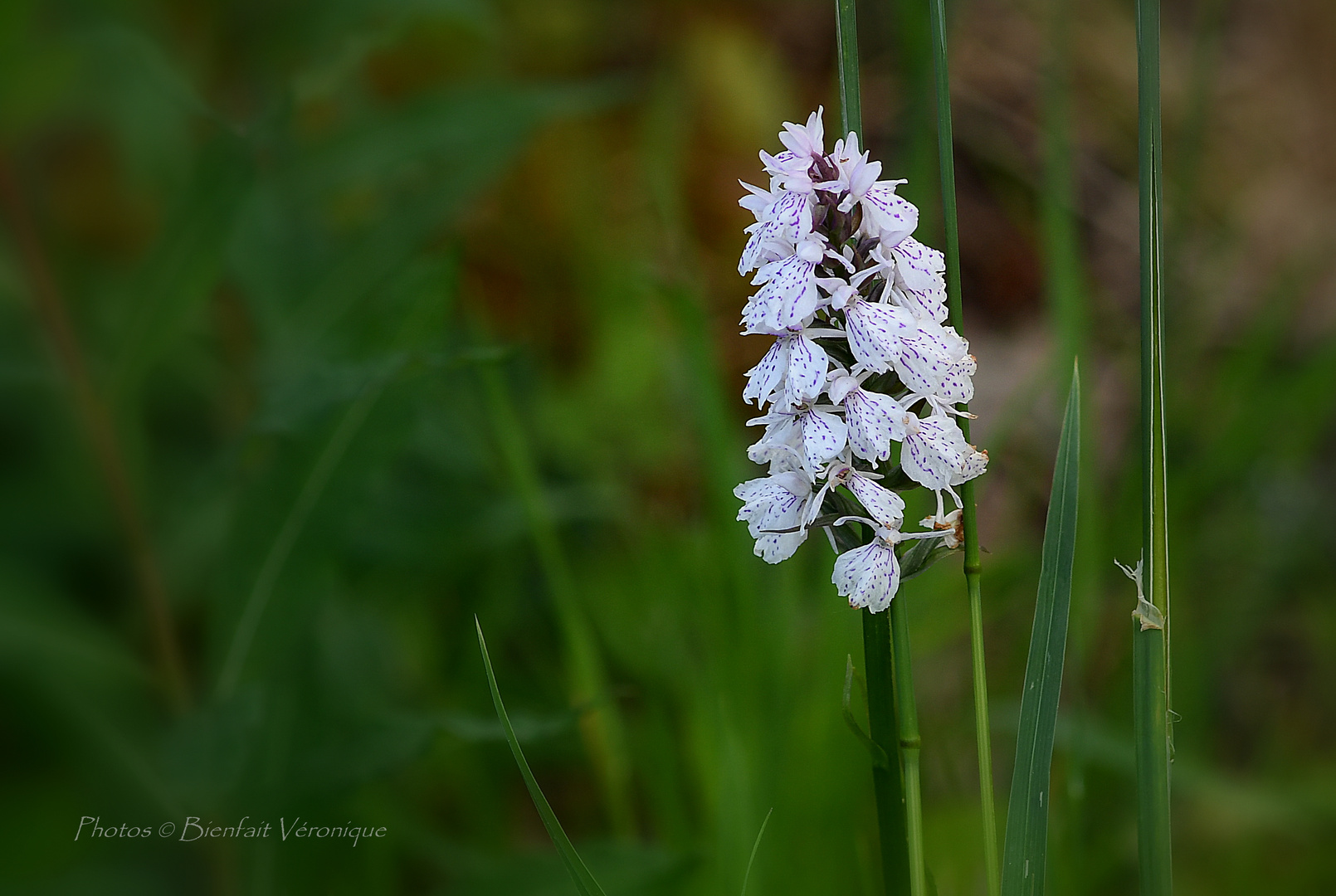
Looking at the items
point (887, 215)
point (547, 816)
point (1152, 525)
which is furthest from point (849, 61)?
point (547, 816)


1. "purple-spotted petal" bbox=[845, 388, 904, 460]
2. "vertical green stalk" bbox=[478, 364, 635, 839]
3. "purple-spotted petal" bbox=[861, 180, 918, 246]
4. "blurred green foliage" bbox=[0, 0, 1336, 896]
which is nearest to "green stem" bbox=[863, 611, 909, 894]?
"purple-spotted petal" bbox=[845, 388, 904, 460]

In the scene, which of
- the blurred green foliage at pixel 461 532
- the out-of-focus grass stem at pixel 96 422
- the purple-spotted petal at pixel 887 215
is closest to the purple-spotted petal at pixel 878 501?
the purple-spotted petal at pixel 887 215

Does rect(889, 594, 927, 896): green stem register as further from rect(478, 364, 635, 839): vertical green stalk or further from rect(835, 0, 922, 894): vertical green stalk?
rect(478, 364, 635, 839): vertical green stalk

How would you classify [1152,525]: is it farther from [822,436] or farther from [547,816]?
[547,816]

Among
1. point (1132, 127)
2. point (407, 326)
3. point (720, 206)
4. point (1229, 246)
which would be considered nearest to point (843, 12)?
point (407, 326)

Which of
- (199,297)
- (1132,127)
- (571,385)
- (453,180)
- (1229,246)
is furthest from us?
(1132,127)

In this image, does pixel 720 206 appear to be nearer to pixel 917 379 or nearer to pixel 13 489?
pixel 13 489
